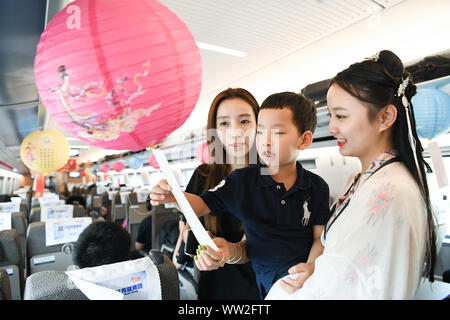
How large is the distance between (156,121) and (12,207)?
5.15 m

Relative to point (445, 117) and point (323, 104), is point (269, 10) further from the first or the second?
point (445, 117)

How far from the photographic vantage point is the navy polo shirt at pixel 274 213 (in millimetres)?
1225

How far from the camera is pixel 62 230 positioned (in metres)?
2.87

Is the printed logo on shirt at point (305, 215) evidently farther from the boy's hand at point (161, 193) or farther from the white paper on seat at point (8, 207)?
the white paper on seat at point (8, 207)

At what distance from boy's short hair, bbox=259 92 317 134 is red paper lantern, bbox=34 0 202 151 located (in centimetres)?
49

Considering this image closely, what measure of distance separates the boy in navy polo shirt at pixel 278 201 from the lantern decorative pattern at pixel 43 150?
388cm

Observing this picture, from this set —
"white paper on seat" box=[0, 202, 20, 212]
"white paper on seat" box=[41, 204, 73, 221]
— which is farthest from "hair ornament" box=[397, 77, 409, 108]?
"white paper on seat" box=[0, 202, 20, 212]

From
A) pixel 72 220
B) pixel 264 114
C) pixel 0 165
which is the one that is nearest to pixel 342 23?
pixel 264 114

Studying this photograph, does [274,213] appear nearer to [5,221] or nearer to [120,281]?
[120,281]

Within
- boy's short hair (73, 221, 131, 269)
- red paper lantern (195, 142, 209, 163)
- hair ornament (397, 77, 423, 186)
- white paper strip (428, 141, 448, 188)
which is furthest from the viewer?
red paper lantern (195, 142, 209, 163)

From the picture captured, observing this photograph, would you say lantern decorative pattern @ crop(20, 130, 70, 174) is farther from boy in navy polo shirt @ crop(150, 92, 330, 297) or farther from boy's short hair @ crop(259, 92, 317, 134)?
boy's short hair @ crop(259, 92, 317, 134)

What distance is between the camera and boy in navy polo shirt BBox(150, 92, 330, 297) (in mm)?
1214

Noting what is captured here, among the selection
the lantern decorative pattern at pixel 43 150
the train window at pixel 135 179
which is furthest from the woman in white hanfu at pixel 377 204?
the train window at pixel 135 179

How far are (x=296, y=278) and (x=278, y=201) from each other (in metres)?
0.38
